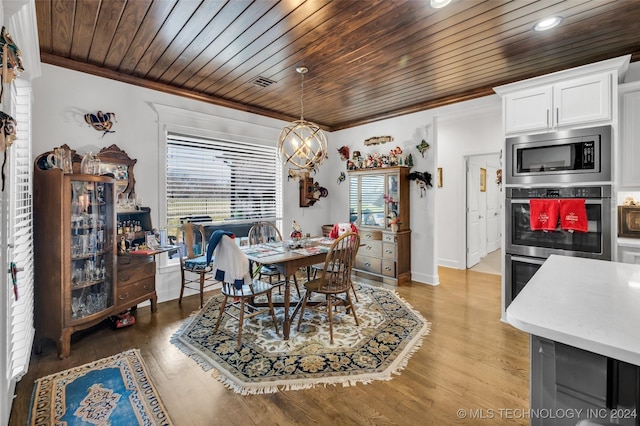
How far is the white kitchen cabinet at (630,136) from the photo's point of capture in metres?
2.64

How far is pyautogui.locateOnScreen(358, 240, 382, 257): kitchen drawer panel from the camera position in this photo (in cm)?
457

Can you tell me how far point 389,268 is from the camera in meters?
4.44

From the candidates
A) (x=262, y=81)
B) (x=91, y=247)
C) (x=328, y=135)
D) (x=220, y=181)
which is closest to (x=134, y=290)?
(x=91, y=247)

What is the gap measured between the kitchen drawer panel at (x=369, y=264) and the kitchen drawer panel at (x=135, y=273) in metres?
2.96

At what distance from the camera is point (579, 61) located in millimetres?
2986

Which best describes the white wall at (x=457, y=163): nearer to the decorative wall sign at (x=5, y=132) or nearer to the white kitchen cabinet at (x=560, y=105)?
the white kitchen cabinet at (x=560, y=105)

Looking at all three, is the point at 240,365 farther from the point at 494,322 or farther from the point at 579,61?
the point at 579,61

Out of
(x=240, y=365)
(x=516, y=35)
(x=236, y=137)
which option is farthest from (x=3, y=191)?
(x=516, y=35)

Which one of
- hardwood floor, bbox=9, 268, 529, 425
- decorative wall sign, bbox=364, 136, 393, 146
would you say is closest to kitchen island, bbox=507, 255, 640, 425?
hardwood floor, bbox=9, 268, 529, 425

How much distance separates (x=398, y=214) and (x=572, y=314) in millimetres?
3559

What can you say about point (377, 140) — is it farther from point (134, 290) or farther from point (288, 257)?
point (134, 290)

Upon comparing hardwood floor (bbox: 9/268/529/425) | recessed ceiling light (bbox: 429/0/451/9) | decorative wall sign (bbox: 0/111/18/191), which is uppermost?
recessed ceiling light (bbox: 429/0/451/9)

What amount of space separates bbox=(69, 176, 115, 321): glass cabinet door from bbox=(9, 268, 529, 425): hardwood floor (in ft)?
1.17

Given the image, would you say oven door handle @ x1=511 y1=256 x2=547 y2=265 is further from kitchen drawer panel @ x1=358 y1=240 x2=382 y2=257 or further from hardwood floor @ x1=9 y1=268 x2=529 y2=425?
kitchen drawer panel @ x1=358 y1=240 x2=382 y2=257
